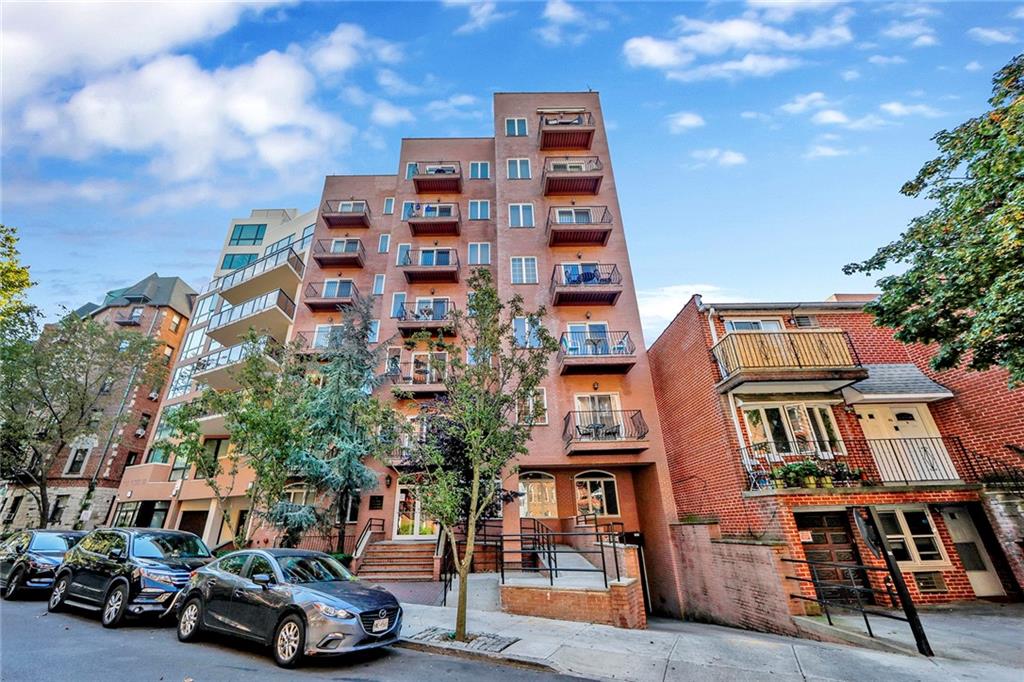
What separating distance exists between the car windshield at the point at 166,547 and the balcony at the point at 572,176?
1907 centimetres

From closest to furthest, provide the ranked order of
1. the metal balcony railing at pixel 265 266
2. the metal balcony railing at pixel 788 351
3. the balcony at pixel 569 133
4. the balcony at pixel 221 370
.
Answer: the metal balcony railing at pixel 788 351 < the balcony at pixel 221 370 < the balcony at pixel 569 133 < the metal balcony railing at pixel 265 266

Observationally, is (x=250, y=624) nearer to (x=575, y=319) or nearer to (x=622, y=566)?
(x=622, y=566)

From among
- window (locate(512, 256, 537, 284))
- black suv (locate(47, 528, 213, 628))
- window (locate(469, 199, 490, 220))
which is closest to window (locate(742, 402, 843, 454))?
window (locate(512, 256, 537, 284))

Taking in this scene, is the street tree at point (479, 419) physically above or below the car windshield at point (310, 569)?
above

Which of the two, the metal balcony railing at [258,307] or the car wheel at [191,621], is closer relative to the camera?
the car wheel at [191,621]

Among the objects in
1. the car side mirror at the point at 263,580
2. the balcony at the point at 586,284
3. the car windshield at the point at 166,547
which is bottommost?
the car side mirror at the point at 263,580

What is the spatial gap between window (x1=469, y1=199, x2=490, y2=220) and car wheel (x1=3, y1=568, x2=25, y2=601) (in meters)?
20.7

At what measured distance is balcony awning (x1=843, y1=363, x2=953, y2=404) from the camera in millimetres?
12109

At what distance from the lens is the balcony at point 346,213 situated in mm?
23828

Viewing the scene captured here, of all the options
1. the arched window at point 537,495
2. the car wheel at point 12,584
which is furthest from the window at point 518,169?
the car wheel at point 12,584

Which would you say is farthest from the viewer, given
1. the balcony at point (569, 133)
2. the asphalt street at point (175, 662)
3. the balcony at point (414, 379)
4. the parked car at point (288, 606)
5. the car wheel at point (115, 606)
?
the balcony at point (569, 133)

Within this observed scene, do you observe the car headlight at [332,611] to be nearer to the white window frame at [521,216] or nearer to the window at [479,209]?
the white window frame at [521,216]

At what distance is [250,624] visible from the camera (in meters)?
6.33

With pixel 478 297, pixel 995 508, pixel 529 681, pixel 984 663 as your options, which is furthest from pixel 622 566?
pixel 995 508
